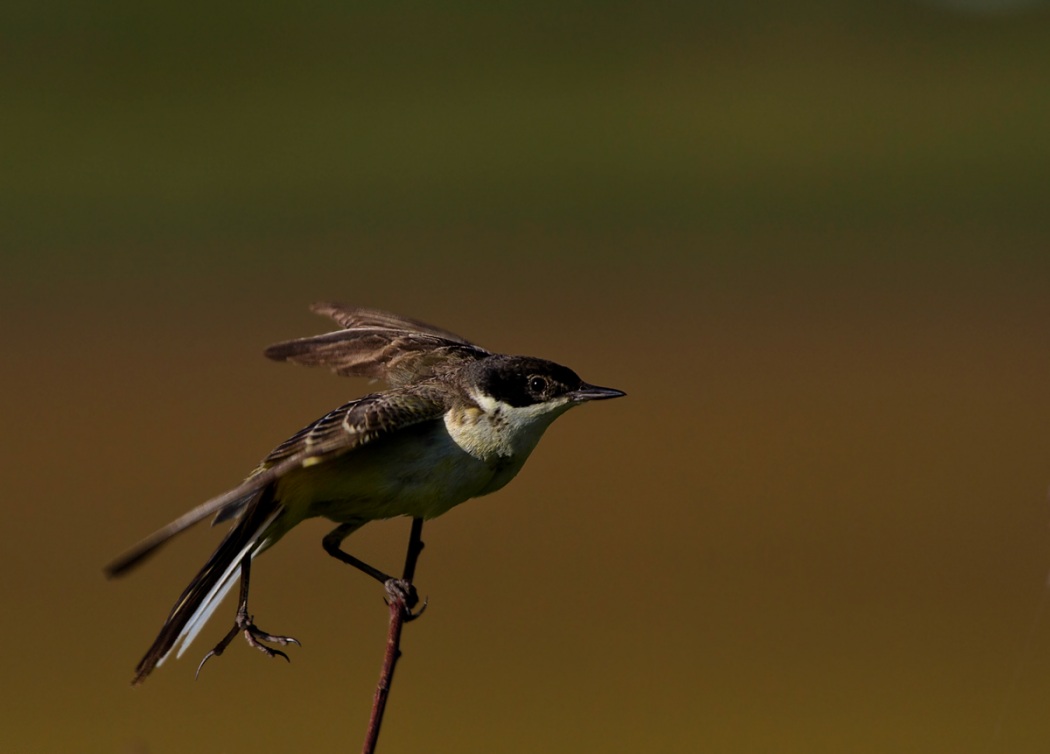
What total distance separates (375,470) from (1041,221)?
29.3 metres

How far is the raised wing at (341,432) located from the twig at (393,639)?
31 centimetres

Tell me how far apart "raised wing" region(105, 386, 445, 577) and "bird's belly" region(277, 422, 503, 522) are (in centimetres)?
8

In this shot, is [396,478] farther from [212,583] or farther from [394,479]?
[212,583]

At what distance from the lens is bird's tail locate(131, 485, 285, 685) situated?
4199 mm

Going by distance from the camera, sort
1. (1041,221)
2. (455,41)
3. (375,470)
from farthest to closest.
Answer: (455,41)
(1041,221)
(375,470)

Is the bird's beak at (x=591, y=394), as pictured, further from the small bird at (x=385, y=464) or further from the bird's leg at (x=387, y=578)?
the bird's leg at (x=387, y=578)

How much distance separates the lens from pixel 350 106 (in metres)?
54.6

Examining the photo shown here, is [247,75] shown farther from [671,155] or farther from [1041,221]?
[1041,221]

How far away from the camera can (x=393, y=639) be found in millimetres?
3695

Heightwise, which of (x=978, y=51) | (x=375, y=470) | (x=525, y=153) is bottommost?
(x=375, y=470)

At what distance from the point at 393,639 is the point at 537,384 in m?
1.56

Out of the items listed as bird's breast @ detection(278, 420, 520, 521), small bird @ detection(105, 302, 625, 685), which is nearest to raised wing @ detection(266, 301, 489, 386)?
small bird @ detection(105, 302, 625, 685)

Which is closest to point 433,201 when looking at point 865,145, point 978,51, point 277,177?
point 277,177

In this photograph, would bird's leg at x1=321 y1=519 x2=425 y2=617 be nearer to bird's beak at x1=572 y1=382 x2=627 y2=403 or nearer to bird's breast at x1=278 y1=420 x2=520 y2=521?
bird's breast at x1=278 y1=420 x2=520 y2=521
